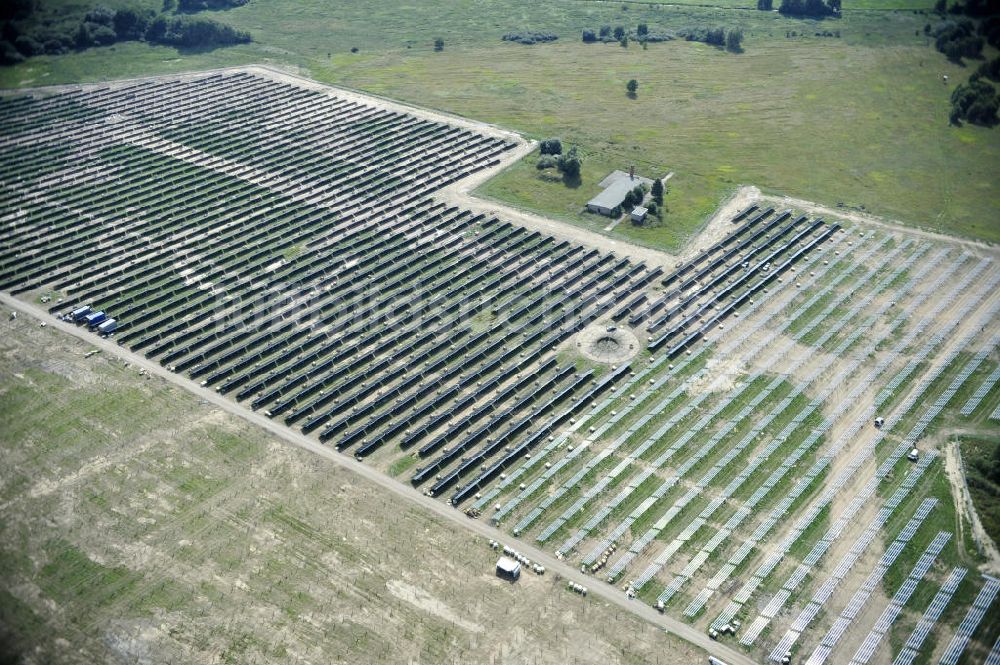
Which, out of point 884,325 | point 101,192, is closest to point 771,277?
point 884,325

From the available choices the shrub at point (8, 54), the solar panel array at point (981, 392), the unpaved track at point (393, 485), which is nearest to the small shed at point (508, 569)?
the unpaved track at point (393, 485)

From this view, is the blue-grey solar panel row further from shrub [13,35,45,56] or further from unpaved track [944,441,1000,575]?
shrub [13,35,45,56]

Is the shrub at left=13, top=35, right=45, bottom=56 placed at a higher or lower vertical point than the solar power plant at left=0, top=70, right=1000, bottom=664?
higher

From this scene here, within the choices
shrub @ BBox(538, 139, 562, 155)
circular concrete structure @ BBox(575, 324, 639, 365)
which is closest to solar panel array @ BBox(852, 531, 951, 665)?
circular concrete structure @ BBox(575, 324, 639, 365)

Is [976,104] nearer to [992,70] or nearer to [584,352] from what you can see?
[992,70]

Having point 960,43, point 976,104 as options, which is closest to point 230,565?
point 976,104

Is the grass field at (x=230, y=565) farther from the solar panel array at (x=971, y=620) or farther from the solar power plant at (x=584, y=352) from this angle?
the solar panel array at (x=971, y=620)
